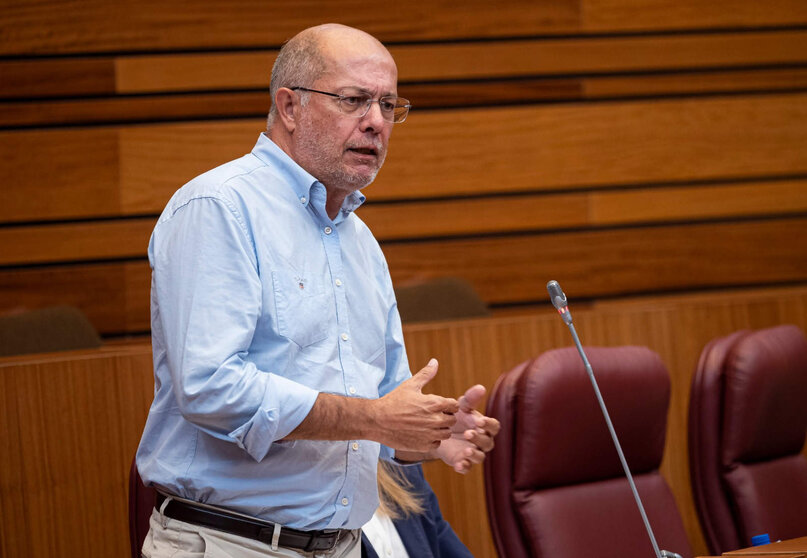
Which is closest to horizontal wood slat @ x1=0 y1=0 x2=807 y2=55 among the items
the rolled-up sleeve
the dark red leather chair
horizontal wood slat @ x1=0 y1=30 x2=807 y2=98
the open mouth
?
horizontal wood slat @ x1=0 y1=30 x2=807 y2=98

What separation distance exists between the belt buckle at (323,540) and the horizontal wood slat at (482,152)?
2498mm

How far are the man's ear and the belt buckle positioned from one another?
64 cm

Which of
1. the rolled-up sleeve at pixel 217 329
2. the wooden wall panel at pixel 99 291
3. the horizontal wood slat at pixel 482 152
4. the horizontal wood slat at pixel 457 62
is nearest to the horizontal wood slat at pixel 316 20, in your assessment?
the horizontal wood slat at pixel 457 62

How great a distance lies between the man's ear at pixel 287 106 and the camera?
1571 millimetres

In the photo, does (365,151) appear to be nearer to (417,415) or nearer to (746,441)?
(417,415)

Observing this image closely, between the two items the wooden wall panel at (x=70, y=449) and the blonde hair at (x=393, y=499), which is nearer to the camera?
the blonde hair at (x=393, y=499)

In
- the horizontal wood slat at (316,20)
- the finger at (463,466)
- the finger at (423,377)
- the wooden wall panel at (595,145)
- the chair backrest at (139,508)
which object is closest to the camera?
the finger at (423,377)

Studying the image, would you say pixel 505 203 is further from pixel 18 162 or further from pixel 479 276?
pixel 18 162

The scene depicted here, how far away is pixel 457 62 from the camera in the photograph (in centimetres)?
406

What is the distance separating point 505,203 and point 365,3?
1016 mm

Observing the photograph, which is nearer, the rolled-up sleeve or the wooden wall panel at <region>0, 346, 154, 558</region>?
the rolled-up sleeve

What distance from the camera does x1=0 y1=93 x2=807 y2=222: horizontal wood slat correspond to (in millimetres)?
3697

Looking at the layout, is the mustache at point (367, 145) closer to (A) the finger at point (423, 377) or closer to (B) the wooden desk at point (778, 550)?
(A) the finger at point (423, 377)

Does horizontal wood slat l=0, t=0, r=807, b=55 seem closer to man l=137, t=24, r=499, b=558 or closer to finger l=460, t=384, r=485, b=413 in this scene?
man l=137, t=24, r=499, b=558
